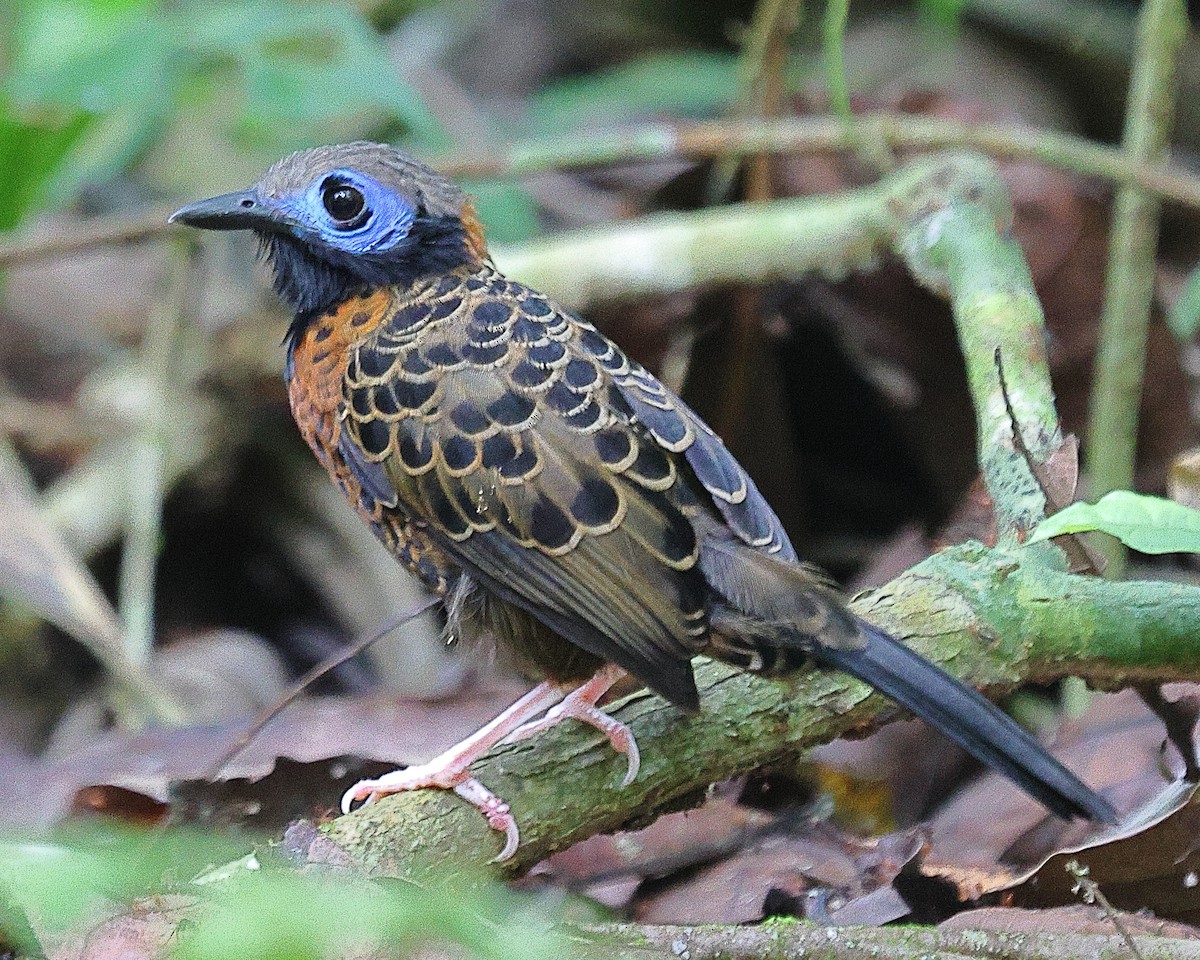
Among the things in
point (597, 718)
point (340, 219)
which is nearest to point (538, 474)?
point (597, 718)

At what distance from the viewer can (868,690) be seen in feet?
9.72

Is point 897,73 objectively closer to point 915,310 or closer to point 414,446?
point 915,310

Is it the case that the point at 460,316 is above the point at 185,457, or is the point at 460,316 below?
above

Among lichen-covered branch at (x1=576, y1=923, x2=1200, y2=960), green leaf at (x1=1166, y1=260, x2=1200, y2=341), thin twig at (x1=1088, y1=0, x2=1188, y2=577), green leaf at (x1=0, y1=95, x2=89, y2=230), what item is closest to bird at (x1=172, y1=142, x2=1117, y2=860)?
lichen-covered branch at (x1=576, y1=923, x2=1200, y2=960)

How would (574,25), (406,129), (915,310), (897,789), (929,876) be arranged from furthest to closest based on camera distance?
1. (574,25)
2. (406,129)
3. (915,310)
4. (897,789)
5. (929,876)

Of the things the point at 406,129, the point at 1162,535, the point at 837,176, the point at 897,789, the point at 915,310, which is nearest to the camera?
the point at 1162,535

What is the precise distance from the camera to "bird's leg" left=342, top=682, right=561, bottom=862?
8.84ft

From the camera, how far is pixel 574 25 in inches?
332

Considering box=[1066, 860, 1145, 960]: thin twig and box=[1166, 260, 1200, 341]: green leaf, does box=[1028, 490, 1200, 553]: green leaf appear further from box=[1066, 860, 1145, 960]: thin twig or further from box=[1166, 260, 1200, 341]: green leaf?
box=[1166, 260, 1200, 341]: green leaf

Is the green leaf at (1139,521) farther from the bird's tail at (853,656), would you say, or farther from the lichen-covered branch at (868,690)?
the lichen-covered branch at (868,690)

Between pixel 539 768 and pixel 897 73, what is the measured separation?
5.26 m

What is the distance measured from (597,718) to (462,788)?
13.4 inches

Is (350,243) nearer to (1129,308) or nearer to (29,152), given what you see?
(1129,308)

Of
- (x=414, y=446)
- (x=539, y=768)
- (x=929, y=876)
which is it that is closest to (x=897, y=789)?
(x=929, y=876)
